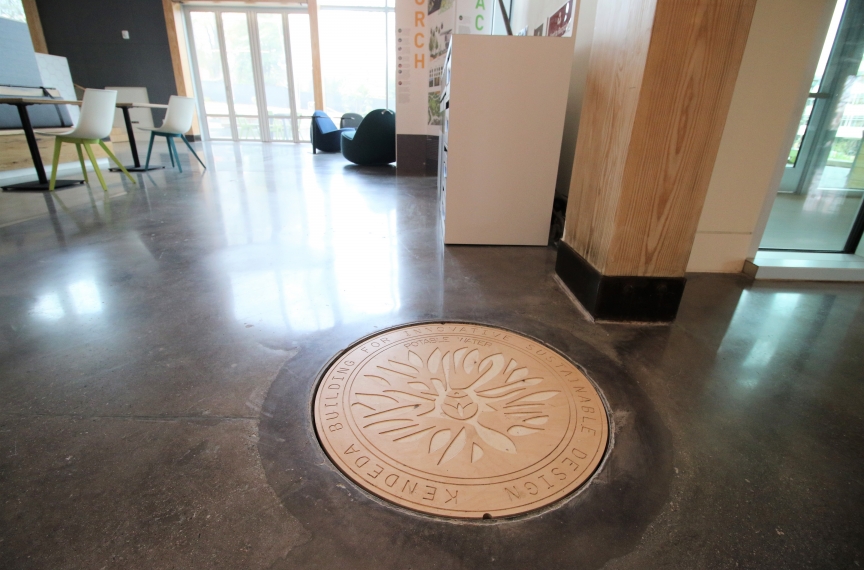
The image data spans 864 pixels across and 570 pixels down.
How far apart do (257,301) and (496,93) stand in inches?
66.7

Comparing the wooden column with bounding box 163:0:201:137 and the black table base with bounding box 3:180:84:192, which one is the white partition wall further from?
the wooden column with bounding box 163:0:201:137

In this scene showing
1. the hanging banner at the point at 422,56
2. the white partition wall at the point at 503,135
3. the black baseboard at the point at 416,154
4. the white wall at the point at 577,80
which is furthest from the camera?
the black baseboard at the point at 416,154

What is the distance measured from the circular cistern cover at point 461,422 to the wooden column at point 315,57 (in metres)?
9.60

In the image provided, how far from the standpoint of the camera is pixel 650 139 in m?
1.46

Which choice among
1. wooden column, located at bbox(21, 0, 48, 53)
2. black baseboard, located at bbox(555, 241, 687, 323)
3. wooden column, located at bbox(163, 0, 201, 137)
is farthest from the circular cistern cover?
wooden column, located at bbox(21, 0, 48, 53)

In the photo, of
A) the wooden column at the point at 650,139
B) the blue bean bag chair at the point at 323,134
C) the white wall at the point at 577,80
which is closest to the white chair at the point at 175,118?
the blue bean bag chair at the point at 323,134

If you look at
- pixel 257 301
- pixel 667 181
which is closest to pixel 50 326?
pixel 257 301

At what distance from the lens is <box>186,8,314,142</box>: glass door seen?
373 inches

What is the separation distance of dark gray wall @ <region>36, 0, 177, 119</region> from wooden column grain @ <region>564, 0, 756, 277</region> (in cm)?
1123

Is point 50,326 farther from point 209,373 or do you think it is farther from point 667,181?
point 667,181

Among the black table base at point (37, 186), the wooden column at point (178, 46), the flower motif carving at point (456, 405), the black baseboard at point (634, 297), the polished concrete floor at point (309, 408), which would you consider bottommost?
the black table base at point (37, 186)

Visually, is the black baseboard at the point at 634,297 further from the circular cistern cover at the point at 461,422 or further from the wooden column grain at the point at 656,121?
the circular cistern cover at the point at 461,422

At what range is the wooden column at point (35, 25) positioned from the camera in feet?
30.2

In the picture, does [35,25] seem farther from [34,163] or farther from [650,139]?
[650,139]
